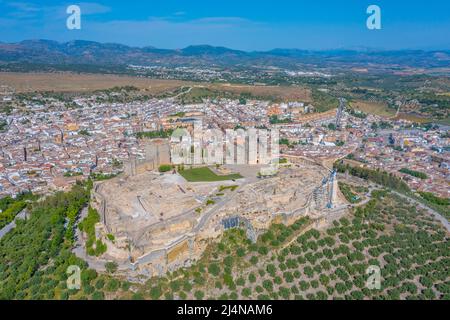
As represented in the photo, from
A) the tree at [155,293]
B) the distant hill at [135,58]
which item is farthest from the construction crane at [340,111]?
the distant hill at [135,58]

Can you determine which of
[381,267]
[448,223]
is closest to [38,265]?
[381,267]

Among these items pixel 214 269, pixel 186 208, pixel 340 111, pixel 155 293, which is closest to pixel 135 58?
pixel 340 111

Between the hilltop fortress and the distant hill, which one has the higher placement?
the distant hill

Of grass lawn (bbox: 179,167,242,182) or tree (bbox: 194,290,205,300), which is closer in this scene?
tree (bbox: 194,290,205,300)

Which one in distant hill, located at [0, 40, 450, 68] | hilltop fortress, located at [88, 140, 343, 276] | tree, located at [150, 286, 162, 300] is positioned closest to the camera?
tree, located at [150, 286, 162, 300]

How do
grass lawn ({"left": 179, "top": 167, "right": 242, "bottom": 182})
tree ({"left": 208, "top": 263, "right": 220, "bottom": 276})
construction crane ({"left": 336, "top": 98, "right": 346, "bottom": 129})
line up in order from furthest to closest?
1. construction crane ({"left": 336, "top": 98, "right": 346, "bottom": 129})
2. grass lawn ({"left": 179, "top": 167, "right": 242, "bottom": 182})
3. tree ({"left": 208, "top": 263, "right": 220, "bottom": 276})

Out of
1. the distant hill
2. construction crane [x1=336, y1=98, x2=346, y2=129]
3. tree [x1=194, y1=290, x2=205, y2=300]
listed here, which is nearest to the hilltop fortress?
tree [x1=194, y1=290, x2=205, y2=300]

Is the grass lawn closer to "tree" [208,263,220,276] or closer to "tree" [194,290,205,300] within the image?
"tree" [208,263,220,276]

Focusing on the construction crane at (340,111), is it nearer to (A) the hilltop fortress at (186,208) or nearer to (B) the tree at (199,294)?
(A) the hilltop fortress at (186,208)
